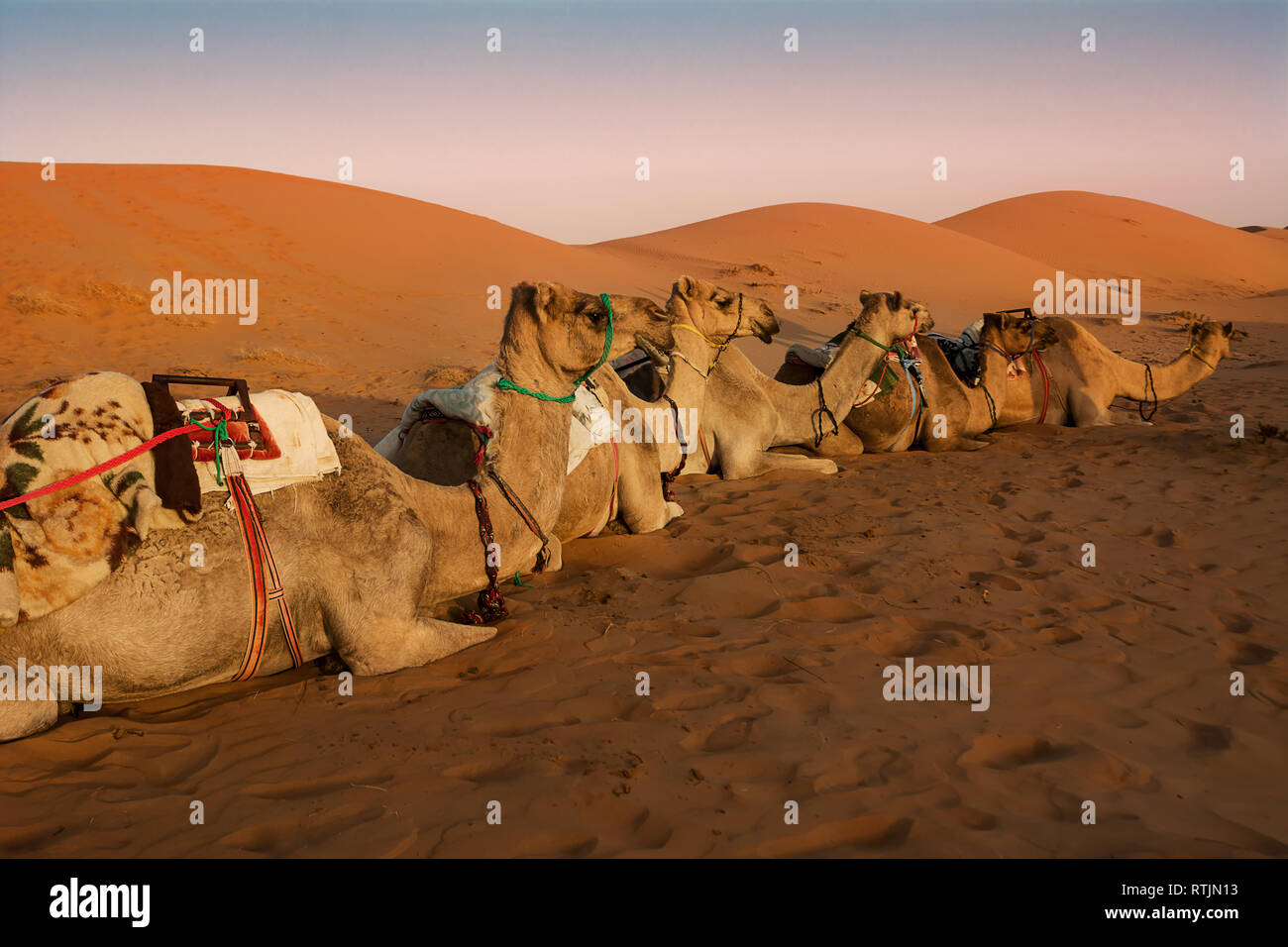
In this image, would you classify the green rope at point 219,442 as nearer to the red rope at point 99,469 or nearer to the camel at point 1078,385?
the red rope at point 99,469

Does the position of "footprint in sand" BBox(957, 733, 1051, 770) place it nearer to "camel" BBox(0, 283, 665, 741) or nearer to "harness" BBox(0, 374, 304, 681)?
"camel" BBox(0, 283, 665, 741)

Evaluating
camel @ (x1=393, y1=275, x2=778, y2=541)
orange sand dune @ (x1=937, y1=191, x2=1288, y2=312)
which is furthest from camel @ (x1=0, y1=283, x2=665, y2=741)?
orange sand dune @ (x1=937, y1=191, x2=1288, y2=312)

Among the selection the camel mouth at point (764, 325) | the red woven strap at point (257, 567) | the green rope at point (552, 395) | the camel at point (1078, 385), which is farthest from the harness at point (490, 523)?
the camel at point (1078, 385)

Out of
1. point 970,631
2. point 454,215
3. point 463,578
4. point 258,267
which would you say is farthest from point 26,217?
point 970,631

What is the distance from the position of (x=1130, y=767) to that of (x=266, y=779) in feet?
10.7

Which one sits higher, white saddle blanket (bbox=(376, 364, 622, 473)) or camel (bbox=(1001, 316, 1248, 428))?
camel (bbox=(1001, 316, 1248, 428))

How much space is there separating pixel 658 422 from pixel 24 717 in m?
4.54

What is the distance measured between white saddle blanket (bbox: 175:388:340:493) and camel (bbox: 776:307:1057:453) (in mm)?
6536

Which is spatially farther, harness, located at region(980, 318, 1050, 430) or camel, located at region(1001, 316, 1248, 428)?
camel, located at region(1001, 316, 1248, 428)

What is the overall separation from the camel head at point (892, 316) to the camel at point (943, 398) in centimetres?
54

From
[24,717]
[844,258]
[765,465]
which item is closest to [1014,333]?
[765,465]

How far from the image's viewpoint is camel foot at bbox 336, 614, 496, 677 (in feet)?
12.8

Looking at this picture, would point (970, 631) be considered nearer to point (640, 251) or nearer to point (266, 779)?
point (266, 779)

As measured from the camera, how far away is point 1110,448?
9.46m
